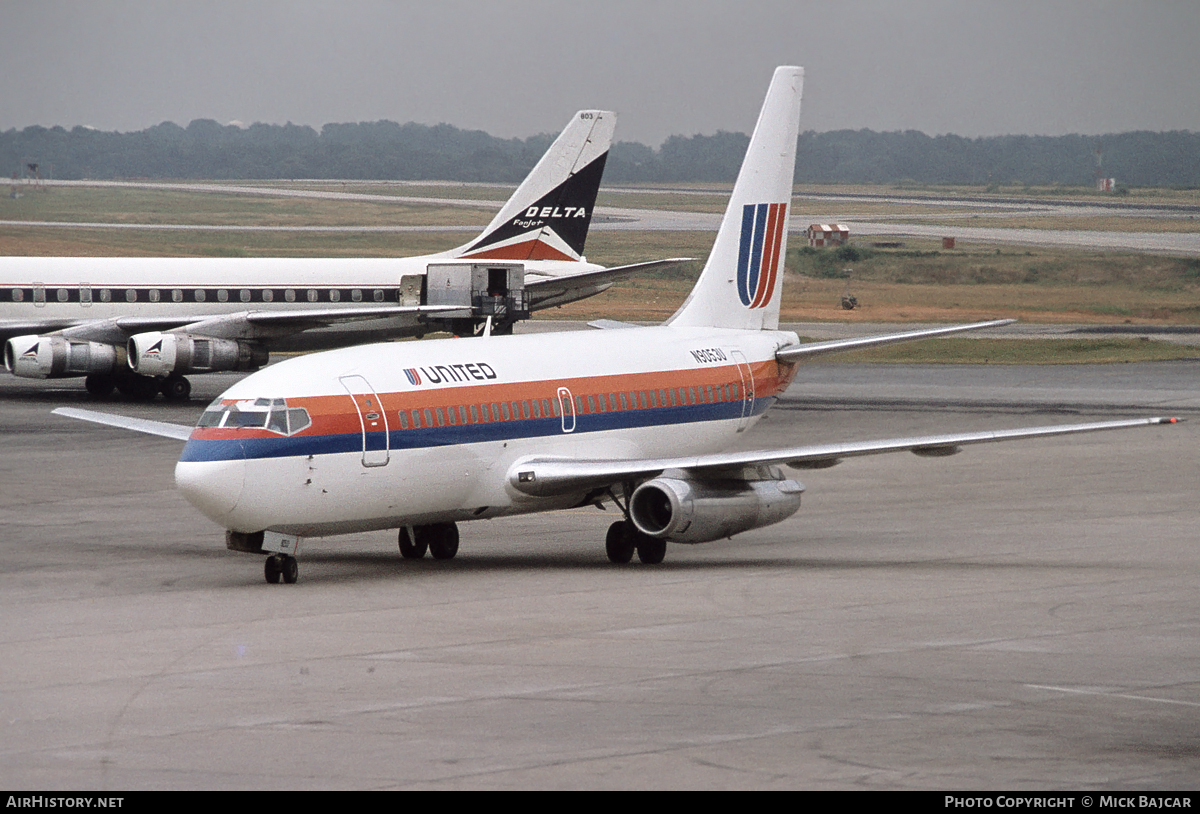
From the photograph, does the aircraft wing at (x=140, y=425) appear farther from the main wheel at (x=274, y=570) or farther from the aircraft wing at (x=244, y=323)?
the aircraft wing at (x=244, y=323)

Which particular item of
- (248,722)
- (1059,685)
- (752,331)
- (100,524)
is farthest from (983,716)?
(100,524)

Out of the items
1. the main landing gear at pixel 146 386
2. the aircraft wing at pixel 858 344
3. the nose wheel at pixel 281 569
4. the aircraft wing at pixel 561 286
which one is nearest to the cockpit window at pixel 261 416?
the nose wheel at pixel 281 569

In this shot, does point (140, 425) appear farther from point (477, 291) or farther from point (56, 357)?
point (477, 291)

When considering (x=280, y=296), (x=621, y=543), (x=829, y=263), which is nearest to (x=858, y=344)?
(x=621, y=543)

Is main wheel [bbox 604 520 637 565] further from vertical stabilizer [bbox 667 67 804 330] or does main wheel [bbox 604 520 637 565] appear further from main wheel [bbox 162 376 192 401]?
main wheel [bbox 162 376 192 401]

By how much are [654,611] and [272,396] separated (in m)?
6.40

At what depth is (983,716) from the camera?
15.8 m

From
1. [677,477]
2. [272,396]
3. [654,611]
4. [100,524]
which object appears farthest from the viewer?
[100,524]

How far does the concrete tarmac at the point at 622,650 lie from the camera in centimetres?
1411

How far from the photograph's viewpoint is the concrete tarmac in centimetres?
1411

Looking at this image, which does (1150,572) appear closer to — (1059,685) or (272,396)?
Result: (1059,685)

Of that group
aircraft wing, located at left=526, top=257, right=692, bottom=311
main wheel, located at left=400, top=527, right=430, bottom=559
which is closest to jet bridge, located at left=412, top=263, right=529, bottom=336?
aircraft wing, located at left=526, top=257, right=692, bottom=311

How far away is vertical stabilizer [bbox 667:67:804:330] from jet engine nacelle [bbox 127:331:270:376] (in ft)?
69.5
